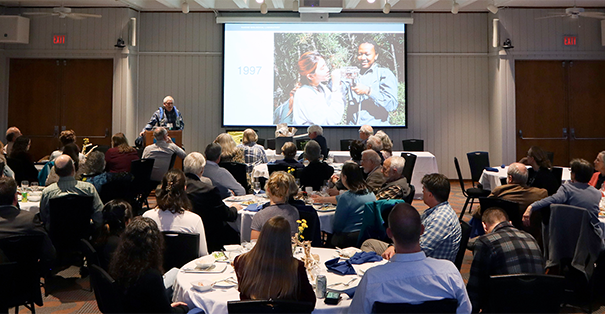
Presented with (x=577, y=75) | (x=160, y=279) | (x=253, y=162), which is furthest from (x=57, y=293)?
(x=577, y=75)

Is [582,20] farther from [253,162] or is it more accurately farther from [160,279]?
[160,279]

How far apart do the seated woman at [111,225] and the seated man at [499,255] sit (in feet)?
7.61

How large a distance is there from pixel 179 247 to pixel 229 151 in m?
3.54

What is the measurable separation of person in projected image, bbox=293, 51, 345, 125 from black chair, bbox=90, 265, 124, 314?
31.7 ft

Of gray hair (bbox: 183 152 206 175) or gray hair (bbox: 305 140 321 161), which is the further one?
gray hair (bbox: 305 140 321 161)

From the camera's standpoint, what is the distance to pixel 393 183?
5.05 m

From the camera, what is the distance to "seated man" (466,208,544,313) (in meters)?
3.00

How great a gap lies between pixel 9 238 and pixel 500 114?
1063 cm

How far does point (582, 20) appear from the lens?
1161 centimetres

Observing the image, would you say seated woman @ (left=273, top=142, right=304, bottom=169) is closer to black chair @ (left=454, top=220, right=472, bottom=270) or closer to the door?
black chair @ (left=454, top=220, right=472, bottom=270)

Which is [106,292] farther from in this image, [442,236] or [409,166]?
[409,166]

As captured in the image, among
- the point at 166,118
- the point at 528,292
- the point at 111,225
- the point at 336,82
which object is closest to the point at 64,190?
the point at 111,225

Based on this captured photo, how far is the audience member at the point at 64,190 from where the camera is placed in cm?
491

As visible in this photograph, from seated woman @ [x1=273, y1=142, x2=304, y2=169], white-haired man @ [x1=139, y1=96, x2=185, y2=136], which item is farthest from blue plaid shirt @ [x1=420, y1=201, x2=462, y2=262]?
white-haired man @ [x1=139, y1=96, x2=185, y2=136]
